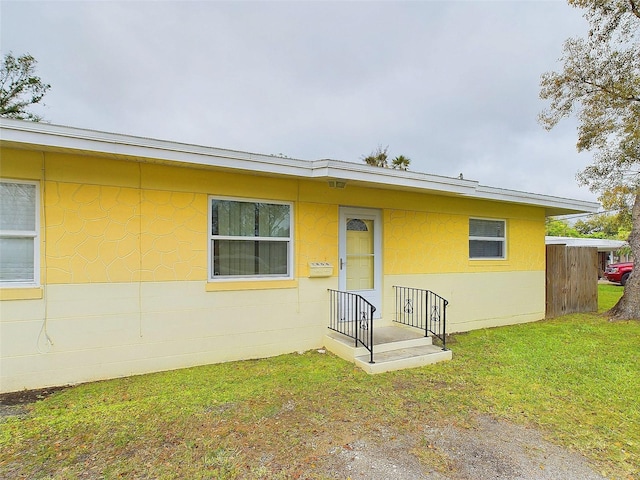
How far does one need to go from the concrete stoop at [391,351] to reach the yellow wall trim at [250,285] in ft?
3.69

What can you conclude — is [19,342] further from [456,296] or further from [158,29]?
[158,29]

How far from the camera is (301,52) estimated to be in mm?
10125

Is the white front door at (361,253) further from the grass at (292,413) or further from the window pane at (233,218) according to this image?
the window pane at (233,218)

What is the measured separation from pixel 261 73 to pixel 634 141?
1103cm

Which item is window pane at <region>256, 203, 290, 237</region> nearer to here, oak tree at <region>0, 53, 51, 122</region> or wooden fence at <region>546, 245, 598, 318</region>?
wooden fence at <region>546, 245, 598, 318</region>

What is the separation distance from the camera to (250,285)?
4949mm

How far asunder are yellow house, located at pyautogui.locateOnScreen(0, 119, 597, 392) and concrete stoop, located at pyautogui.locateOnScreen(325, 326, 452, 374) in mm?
376

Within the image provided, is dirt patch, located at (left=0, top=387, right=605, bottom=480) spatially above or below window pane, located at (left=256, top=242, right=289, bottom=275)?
below

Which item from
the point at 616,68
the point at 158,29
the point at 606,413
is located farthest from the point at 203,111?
the point at 606,413

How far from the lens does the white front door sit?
582 cm

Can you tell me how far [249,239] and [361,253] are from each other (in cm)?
214

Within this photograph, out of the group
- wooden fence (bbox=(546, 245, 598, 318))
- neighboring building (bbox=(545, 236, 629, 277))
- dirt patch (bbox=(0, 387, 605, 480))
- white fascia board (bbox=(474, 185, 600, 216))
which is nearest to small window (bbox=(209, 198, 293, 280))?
dirt patch (bbox=(0, 387, 605, 480))

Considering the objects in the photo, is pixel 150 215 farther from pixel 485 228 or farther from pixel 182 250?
pixel 485 228

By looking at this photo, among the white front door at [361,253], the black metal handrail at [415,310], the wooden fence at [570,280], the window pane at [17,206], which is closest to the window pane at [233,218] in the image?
the white front door at [361,253]
